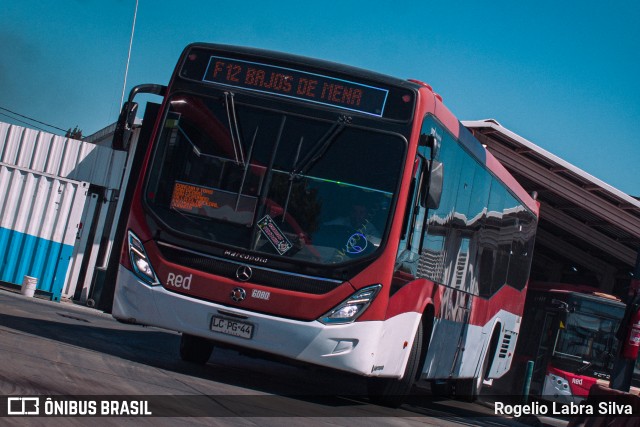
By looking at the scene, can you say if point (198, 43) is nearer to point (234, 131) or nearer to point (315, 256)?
point (234, 131)

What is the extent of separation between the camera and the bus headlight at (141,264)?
1002cm

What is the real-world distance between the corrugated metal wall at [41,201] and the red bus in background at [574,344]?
1276cm

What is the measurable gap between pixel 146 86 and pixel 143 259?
6.52 feet

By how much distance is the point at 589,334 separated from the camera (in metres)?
27.0

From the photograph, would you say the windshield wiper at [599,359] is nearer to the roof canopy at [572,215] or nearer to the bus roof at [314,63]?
the roof canopy at [572,215]

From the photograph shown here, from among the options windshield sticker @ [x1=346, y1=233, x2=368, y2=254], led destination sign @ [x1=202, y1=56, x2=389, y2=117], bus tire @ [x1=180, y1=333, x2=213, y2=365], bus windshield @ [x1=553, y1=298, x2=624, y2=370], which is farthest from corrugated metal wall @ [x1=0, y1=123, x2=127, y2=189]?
windshield sticker @ [x1=346, y1=233, x2=368, y2=254]

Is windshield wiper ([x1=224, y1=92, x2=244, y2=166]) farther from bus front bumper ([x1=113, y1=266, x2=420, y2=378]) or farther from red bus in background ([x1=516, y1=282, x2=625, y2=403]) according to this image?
red bus in background ([x1=516, y1=282, x2=625, y2=403])

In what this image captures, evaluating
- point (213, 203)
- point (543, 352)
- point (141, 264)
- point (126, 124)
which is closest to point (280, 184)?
point (213, 203)

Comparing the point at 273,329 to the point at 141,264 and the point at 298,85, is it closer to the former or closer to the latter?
the point at 141,264

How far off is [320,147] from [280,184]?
542 millimetres

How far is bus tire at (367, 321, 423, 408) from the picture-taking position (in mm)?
11204

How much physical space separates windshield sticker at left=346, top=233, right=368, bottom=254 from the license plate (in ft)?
3.97

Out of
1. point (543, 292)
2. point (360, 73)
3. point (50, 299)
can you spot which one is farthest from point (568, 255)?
point (360, 73)

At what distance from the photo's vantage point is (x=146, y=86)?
35.7 ft
